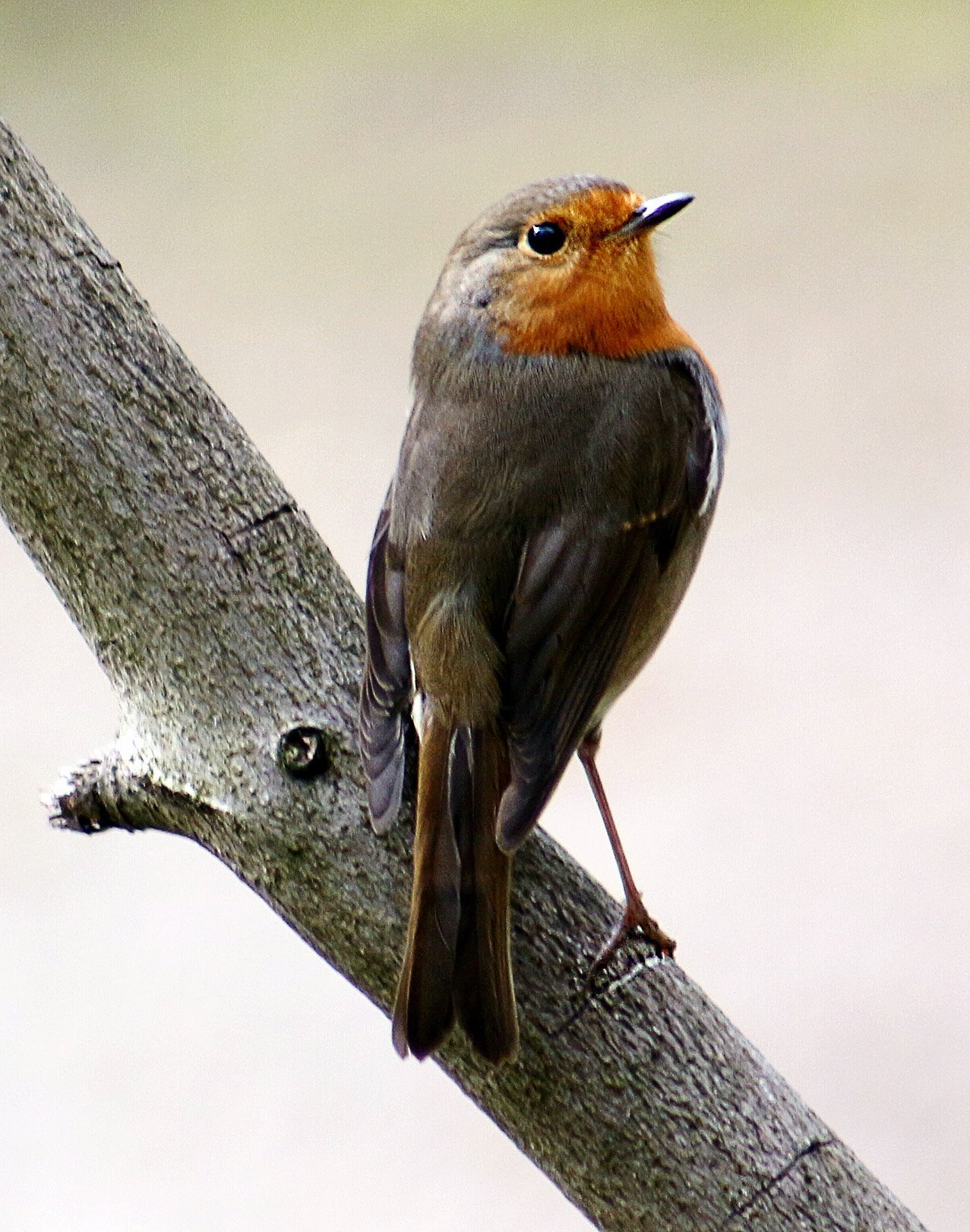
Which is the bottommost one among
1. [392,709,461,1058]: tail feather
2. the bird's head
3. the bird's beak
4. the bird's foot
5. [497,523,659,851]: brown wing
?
[392,709,461,1058]: tail feather

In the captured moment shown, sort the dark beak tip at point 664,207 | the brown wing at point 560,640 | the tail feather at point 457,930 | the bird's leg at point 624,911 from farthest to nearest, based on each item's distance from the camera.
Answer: the dark beak tip at point 664,207
the brown wing at point 560,640
the bird's leg at point 624,911
the tail feather at point 457,930

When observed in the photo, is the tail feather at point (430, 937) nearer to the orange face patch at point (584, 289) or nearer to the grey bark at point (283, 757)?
the grey bark at point (283, 757)

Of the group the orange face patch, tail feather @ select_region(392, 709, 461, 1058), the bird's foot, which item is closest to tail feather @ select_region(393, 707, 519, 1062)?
tail feather @ select_region(392, 709, 461, 1058)

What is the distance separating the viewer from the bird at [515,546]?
1461 millimetres

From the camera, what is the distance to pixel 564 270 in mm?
1829

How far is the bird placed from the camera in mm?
1461

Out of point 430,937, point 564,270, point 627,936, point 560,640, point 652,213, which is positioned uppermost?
point 652,213

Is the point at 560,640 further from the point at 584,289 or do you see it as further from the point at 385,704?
the point at 584,289

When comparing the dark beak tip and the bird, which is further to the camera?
the dark beak tip

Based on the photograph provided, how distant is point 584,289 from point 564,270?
39mm

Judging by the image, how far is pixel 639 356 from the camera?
188 cm

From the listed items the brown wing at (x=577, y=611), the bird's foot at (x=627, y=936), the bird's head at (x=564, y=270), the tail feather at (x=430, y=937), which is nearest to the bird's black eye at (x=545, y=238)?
the bird's head at (x=564, y=270)

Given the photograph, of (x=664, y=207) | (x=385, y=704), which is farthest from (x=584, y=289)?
(x=385, y=704)

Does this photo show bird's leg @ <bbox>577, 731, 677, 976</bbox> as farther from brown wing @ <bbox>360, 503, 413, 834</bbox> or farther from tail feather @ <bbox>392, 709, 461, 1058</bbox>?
brown wing @ <bbox>360, 503, 413, 834</bbox>
